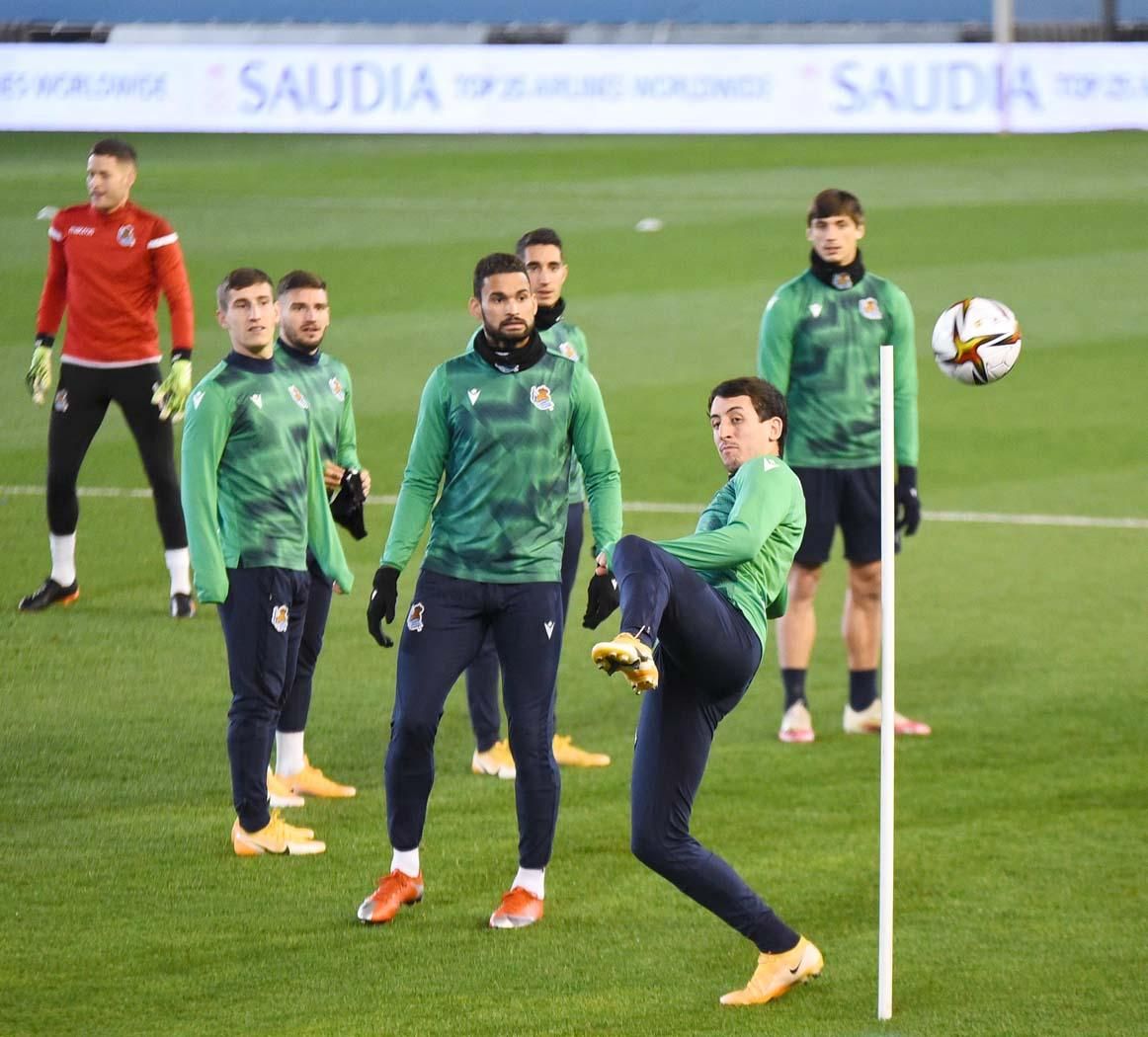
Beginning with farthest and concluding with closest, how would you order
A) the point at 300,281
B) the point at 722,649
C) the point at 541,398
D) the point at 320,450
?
the point at 320,450
the point at 300,281
the point at 541,398
the point at 722,649

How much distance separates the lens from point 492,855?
23.8 feet

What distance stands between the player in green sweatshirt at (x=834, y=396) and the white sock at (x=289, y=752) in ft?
7.42

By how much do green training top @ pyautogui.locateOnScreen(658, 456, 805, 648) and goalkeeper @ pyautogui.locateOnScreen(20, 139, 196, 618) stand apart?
4.80 metres

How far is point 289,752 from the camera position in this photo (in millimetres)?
7922

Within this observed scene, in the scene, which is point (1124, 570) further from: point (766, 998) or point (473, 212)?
point (473, 212)

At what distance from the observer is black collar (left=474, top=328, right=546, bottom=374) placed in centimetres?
638

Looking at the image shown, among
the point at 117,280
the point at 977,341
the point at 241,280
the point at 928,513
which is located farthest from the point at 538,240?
the point at 928,513

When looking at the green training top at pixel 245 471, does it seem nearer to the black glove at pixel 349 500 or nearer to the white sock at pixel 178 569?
the black glove at pixel 349 500

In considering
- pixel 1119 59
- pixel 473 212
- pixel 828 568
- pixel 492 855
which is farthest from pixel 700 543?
pixel 1119 59

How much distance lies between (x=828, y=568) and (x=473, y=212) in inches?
482

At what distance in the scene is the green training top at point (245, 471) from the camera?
680cm

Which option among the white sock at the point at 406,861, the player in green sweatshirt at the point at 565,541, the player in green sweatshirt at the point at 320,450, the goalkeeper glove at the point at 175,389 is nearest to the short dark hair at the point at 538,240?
the player in green sweatshirt at the point at 565,541

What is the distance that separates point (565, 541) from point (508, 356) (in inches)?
74.1

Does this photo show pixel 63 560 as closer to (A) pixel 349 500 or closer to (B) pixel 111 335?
(B) pixel 111 335
